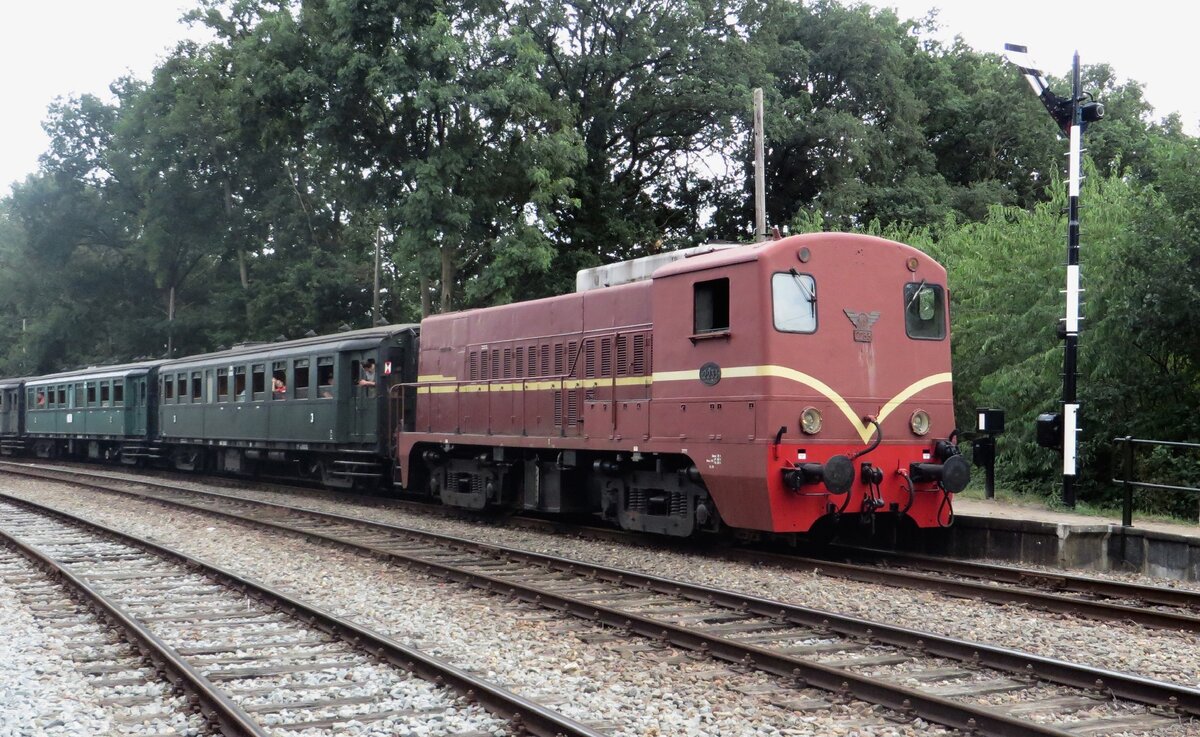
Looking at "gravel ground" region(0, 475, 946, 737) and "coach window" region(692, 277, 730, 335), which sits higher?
"coach window" region(692, 277, 730, 335)

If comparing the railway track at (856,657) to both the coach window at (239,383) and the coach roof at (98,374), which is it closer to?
the coach window at (239,383)

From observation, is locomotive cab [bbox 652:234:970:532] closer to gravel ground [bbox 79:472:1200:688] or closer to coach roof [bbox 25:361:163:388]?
gravel ground [bbox 79:472:1200:688]

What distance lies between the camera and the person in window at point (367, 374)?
63.7 feet

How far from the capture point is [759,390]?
11.0m

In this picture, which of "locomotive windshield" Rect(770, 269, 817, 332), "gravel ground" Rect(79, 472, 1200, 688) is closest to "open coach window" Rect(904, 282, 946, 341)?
"locomotive windshield" Rect(770, 269, 817, 332)

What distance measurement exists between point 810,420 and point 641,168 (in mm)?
25606

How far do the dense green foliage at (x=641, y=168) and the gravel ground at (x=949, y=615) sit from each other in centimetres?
640

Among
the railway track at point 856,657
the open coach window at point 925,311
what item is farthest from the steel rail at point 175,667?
the open coach window at point 925,311

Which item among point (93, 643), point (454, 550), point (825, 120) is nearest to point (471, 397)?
point (454, 550)

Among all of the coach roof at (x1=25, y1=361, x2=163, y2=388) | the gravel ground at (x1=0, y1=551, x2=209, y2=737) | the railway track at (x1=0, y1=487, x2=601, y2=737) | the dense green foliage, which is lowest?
the gravel ground at (x1=0, y1=551, x2=209, y2=737)

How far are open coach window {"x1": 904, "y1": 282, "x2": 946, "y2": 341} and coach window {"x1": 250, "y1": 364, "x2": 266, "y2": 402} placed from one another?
15.7 m

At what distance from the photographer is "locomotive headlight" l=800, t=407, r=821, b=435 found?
10984mm

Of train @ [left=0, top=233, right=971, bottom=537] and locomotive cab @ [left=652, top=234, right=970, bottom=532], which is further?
train @ [left=0, top=233, right=971, bottom=537]

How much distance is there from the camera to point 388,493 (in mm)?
21469
